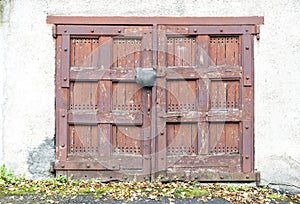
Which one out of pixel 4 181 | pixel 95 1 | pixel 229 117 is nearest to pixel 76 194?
pixel 4 181

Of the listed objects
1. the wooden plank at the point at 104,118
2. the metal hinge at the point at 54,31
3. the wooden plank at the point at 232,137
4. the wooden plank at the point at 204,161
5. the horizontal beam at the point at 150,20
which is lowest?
the wooden plank at the point at 204,161

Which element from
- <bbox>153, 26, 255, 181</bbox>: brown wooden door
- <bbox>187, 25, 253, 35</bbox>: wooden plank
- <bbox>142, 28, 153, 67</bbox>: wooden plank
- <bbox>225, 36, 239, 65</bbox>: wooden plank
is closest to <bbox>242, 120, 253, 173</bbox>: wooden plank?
<bbox>153, 26, 255, 181</bbox>: brown wooden door

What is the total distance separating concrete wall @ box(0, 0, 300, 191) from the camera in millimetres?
5145

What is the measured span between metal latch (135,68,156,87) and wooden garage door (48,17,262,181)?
6 centimetres

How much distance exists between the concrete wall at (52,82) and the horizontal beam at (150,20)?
Result: 0.07 meters

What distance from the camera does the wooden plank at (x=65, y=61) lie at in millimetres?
5113

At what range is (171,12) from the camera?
16.9 feet

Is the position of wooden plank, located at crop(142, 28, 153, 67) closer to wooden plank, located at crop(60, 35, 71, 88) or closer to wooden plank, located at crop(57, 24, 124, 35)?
wooden plank, located at crop(57, 24, 124, 35)

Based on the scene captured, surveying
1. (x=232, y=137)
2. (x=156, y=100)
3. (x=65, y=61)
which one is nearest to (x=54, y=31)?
(x=65, y=61)

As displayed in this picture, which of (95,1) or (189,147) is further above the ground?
(95,1)

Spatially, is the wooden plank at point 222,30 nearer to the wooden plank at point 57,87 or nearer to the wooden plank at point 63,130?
the wooden plank at point 57,87

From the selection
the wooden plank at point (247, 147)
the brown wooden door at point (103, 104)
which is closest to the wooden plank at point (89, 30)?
the brown wooden door at point (103, 104)

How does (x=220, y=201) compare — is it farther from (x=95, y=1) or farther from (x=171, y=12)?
(x=95, y=1)

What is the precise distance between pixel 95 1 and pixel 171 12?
3.30 feet
